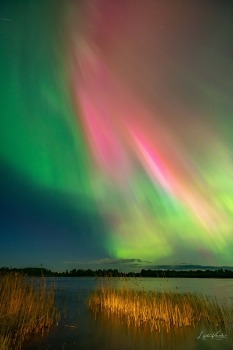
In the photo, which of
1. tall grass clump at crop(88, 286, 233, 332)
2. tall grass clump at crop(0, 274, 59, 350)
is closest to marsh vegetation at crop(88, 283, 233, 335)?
tall grass clump at crop(88, 286, 233, 332)

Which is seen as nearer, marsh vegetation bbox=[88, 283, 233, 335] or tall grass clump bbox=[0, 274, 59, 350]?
tall grass clump bbox=[0, 274, 59, 350]

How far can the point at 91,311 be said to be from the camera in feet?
75.9

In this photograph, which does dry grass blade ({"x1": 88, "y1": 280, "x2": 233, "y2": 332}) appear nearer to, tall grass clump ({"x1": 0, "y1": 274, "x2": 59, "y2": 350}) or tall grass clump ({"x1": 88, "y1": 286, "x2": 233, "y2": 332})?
tall grass clump ({"x1": 88, "y1": 286, "x2": 233, "y2": 332})

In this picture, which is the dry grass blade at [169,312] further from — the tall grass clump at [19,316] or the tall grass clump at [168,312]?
the tall grass clump at [19,316]

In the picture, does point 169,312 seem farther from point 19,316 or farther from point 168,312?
point 19,316

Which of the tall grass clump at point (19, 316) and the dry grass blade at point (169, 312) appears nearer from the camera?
the tall grass clump at point (19, 316)

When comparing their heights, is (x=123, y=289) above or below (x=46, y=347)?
above

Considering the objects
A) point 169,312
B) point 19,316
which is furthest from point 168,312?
point 19,316

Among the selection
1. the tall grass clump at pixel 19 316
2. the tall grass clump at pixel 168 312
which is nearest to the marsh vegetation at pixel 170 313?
the tall grass clump at pixel 168 312

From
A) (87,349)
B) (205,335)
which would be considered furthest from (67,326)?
(205,335)

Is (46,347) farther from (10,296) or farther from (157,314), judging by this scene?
(157,314)

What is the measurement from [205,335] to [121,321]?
528 centimetres

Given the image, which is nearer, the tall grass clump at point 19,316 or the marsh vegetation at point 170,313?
the tall grass clump at point 19,316

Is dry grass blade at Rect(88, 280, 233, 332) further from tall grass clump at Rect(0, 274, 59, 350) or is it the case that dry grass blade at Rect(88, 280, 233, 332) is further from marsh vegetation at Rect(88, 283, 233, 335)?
tall grass clump at Rect(0, 274, 59, 350)
